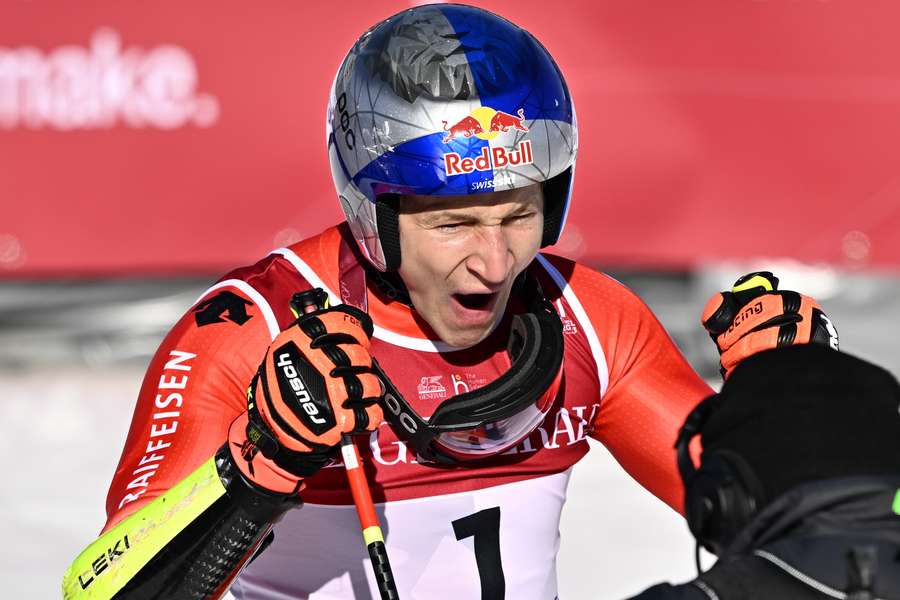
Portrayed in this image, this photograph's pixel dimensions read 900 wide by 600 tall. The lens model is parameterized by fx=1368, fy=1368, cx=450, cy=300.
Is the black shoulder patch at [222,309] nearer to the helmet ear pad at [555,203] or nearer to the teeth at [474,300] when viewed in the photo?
the teeth at [474,300]

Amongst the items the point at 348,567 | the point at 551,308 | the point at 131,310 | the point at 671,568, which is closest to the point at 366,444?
the point at 348,567

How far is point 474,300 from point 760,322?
25.4 inches

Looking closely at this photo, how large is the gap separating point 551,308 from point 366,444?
20.3 inches

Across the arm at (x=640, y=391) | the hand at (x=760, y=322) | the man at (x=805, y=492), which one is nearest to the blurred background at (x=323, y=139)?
the arm at (x=640, y=391)

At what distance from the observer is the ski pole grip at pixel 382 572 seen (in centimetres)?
258

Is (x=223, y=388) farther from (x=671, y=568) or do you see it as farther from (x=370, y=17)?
(x=370, y=17)

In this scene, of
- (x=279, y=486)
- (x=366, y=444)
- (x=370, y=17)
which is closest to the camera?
(x=279, y=486)

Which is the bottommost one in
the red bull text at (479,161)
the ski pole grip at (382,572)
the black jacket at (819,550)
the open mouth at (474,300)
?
the ski pole grip at (382,572)

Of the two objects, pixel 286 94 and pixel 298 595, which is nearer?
pixel 298 595

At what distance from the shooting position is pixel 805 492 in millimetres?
1660

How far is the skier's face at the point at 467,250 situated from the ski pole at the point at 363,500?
28 cm

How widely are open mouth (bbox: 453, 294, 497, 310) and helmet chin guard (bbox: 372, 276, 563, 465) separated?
125 mm

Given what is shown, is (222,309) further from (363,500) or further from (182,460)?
(363,500)

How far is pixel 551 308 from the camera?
3076 mm
